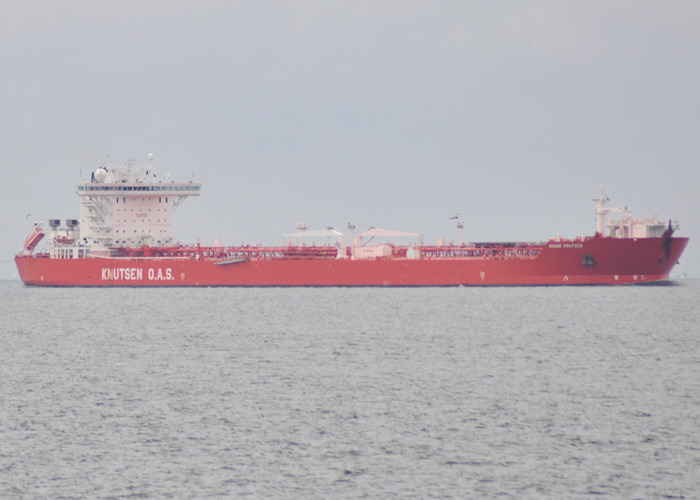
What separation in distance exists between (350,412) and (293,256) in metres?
45.2

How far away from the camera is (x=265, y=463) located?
52.4 feet

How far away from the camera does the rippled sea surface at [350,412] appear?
591 inches

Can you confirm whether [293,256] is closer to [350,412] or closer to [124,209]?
[124,209]

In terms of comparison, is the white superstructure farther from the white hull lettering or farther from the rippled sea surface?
the rippled sea surface

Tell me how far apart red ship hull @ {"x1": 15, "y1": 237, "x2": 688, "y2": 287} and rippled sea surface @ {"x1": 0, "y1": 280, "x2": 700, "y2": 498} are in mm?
20163

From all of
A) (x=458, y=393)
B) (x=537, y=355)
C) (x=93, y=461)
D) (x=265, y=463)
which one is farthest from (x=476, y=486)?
(x=537, y=355)

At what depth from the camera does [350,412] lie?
2016cm

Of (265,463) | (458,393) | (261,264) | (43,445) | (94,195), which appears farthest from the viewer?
(94,195)

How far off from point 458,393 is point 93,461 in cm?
955

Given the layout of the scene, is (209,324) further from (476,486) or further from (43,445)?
(476,486)

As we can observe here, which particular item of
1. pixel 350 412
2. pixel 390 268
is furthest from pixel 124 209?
pixel 350 412

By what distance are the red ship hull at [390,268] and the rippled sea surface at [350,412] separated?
20.2 meters

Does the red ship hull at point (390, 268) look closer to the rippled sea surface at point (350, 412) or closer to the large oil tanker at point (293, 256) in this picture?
the large oil tanker at point (293, 256)

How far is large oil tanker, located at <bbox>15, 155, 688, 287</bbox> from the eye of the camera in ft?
192
